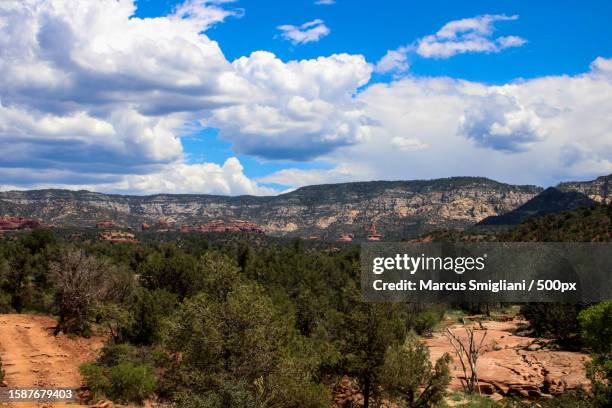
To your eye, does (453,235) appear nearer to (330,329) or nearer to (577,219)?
(577,219)

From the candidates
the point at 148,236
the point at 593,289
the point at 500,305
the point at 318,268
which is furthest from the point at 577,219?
the point at 148,236

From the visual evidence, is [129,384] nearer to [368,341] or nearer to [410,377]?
[368,341]

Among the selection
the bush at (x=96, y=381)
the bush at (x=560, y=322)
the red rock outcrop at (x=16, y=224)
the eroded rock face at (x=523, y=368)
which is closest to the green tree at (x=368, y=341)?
the eroded rock face at (x=523, y=368)

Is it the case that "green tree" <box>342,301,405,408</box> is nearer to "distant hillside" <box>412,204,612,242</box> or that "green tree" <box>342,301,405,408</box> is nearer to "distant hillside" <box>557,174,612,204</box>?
"distant hillside" <box>412,204,612,242</box>

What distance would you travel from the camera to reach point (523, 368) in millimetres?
41344

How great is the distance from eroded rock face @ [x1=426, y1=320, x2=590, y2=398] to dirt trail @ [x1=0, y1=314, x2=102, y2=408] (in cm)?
2775

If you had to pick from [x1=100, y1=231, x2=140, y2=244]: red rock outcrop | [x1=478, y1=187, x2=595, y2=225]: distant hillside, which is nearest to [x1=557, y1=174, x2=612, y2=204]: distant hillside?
[x1=478, y1=187, x2=595, y2=225]: distant hillside

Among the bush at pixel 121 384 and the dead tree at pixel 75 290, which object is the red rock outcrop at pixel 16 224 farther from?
the bush at pixel 121 384

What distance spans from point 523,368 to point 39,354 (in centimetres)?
3761

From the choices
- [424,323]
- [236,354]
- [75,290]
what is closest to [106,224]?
[424,323]

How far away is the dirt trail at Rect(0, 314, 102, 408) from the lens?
1187 inches

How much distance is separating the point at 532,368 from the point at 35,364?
37842 mm

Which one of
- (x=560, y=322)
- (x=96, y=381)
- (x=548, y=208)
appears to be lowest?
(x=560, y=322)

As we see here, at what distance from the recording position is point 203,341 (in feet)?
68.5
